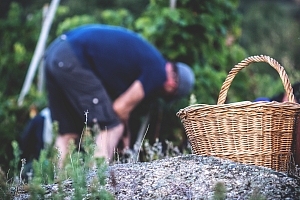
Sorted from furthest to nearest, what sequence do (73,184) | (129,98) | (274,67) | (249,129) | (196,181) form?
→ (129,98) → (274,67) → (249,129) → (196,181) → (73,184)

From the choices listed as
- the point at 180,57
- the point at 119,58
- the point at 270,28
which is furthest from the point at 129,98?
the point at 270,28

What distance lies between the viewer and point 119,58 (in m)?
4.14

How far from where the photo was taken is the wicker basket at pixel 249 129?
2303mm

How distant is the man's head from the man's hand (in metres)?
0.29

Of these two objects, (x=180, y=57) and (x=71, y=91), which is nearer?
(x=71, y=91)

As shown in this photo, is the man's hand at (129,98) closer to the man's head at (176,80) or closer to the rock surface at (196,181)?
the man's head at (176,80)

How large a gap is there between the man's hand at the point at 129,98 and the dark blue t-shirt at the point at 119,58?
54 mm

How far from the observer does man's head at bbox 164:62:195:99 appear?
429cm

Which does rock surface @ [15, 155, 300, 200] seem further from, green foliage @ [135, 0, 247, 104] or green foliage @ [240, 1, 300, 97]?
green foliage @ [240, 1, 300, 97]

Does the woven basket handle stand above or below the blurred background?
below

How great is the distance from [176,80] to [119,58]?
0.54 meters

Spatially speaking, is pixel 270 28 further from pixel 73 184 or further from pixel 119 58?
pixel 73 184

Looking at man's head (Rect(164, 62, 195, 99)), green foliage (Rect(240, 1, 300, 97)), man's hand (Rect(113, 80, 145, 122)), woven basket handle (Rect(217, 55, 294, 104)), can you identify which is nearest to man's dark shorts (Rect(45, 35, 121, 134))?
man's hand (Rect(113, 80, 145, 122))

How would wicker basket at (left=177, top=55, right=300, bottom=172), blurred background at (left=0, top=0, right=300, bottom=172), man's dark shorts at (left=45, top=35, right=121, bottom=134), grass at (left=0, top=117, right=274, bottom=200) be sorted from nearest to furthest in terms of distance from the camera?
grass at (left=0, top=117, right=274, bottom=200)
wicker basket at (left=177, top=55, right=300, bottom=172)
man's dark shorts at (left=45, top=35, right=121, bottom=134)
blurred background at (left=0, top=0, right=300, bottom=172)
